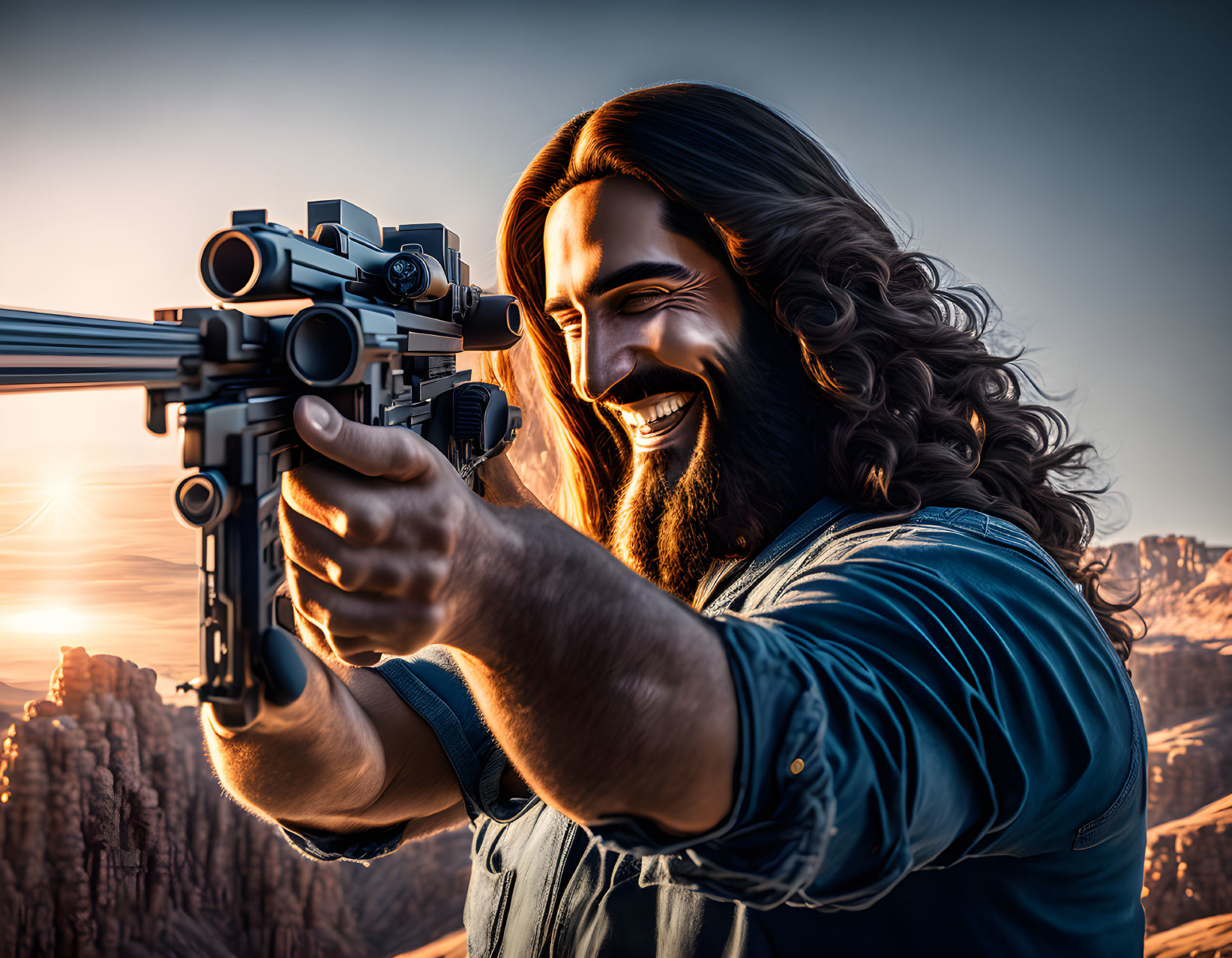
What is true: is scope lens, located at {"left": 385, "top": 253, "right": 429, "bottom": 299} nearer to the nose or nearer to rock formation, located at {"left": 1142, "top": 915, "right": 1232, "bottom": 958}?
the nose

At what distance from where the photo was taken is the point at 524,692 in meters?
0.42

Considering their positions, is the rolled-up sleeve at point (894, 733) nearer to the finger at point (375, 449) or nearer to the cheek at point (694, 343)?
the finger at point (375, 449)

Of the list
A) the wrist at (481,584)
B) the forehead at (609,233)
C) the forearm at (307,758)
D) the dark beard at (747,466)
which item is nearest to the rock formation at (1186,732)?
the dark beard at (747,466)

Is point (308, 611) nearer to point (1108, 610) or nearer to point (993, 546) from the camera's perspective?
point (993, 546)

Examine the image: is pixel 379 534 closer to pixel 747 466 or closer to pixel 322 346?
pixel 322 346

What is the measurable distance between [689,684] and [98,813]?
1.98m

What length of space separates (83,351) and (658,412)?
28.7 inches

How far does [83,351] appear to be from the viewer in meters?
0.42

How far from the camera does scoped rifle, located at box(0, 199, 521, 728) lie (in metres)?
0.43

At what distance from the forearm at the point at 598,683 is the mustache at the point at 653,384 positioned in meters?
0.59

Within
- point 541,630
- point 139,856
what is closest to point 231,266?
point 541,630

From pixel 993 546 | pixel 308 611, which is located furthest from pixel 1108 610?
pixel 308 611

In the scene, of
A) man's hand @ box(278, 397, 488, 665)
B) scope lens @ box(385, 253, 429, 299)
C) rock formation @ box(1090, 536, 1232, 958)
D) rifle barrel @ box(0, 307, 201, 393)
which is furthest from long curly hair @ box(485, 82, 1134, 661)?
rock formation @ box(1090, 536, 1232, 958)

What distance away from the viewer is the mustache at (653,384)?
100 centimetres
